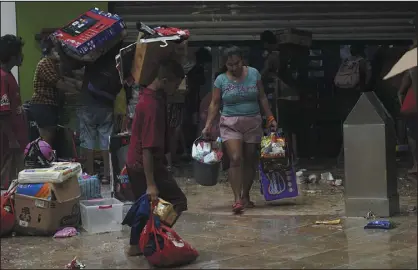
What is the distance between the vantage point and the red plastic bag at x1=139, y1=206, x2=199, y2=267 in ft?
17.2

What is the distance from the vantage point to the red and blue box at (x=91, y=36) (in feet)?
25.7

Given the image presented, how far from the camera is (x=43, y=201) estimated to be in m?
6.55

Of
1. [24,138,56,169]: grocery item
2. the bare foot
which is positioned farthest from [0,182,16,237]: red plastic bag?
the bare foot

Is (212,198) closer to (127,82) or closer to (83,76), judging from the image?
(83,76)

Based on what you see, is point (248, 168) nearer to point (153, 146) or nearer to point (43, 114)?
point (153, 146)

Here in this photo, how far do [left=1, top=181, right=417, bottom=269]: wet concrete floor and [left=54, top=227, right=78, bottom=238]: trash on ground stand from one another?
77 millimetres

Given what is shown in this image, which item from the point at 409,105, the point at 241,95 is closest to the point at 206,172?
the point at 241,95

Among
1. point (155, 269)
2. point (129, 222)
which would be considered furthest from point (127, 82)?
point (155, 269)

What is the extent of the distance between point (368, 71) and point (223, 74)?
449 cm

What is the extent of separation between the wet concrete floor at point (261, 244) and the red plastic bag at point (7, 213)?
100mm

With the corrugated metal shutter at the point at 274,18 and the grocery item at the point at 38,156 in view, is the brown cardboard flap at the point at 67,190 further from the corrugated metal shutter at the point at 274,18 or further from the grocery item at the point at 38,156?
A: the corrugated metal shutter at the point at 274,18

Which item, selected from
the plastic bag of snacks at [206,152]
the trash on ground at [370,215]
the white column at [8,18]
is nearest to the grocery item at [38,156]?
the plastic bag of snacks at [206,152]

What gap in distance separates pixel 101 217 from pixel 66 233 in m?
0.36

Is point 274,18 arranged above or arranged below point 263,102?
above
